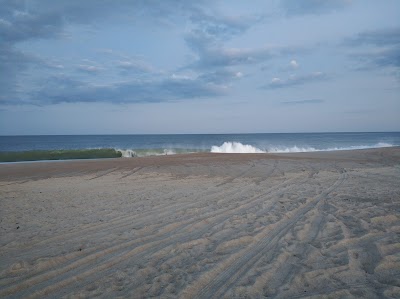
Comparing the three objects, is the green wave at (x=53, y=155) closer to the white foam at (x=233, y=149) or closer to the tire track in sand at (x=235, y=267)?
the white foam at (x=233, y=149)

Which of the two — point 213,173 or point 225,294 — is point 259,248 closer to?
point 225,294

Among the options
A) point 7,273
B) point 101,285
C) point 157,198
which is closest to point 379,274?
point 101,285

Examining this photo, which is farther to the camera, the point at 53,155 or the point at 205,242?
the point at 53,155

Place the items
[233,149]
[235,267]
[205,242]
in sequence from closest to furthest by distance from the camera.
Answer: [235,267], [205,242], [233,149]

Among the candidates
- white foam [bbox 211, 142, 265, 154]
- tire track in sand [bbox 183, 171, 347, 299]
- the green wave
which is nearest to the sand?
tire track in sand [bbox 183, 171, 347, 299]

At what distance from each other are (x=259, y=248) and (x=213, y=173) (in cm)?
887

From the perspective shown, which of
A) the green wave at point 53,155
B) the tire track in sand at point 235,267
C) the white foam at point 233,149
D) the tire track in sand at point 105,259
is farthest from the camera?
the white foam at point 233,149

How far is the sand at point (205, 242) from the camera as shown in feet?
11.3

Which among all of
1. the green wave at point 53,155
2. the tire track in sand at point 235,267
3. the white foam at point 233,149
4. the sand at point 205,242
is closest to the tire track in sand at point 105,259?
the sand at point 205,242

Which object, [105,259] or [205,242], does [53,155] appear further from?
[205,242]

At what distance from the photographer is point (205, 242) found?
189 inches

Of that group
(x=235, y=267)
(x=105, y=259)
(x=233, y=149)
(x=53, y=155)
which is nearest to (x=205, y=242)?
(x=235, y=267)

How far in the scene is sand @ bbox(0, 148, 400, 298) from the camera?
346 cm

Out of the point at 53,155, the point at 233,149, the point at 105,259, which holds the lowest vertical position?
the point at 105,259
